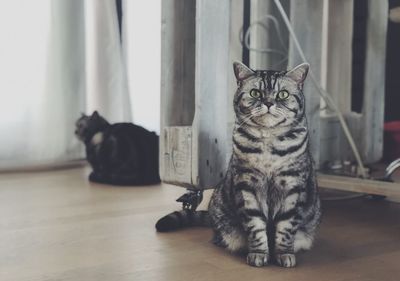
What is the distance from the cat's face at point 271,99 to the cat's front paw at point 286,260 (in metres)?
0.26

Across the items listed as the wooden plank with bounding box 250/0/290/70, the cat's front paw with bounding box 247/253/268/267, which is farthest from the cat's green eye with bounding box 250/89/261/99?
the wooden plank with bounding box 250/0/290/70

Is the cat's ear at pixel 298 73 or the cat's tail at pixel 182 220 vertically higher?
the cat's ear at pixel 298 73

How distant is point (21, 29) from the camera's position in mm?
2621

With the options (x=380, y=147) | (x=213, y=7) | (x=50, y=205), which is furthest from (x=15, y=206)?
(x=380, y=147)

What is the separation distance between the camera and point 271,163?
117 centimetres

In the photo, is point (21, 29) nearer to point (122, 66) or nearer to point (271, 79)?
point (122, 66)

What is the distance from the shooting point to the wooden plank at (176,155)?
5.03 feet

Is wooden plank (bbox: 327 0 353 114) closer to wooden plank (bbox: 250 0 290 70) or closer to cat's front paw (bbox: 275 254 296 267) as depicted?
wooden plank (bbox: 250 0 290 70)

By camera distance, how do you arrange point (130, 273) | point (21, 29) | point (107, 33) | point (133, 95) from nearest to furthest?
point (130, 273) < point (21, 29) < point (107, 33) < point (133, 95)

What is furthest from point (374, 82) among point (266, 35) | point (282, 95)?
point (282, 95)

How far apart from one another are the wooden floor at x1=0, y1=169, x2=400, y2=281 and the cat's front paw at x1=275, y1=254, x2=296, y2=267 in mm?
15

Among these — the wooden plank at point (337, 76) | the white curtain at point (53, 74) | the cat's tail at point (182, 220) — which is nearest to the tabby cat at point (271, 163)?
the cat's tail at point (182, 220)

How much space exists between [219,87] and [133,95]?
1616 millimetres

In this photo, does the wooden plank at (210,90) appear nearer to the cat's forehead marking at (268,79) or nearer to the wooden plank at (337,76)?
the cat's forehead marking at (268,79)
